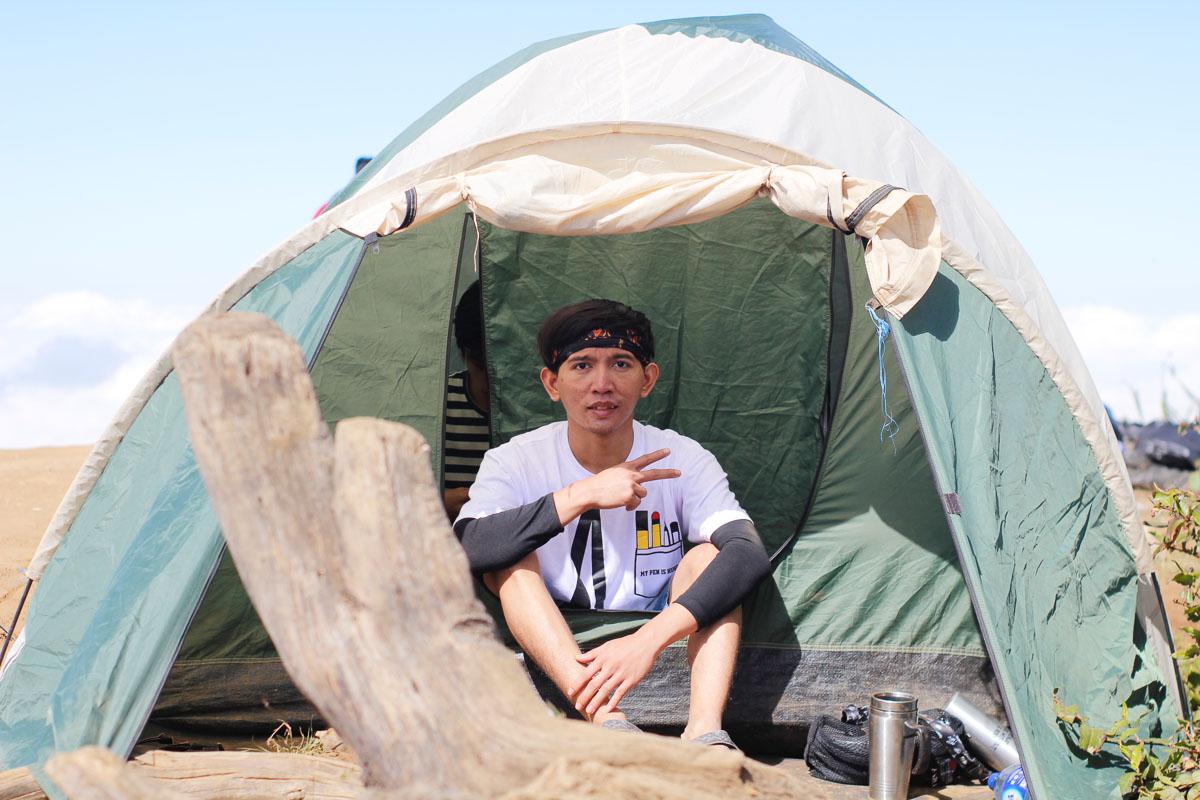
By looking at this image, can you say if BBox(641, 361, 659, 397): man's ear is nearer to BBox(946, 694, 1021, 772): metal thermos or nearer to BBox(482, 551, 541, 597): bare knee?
BBox(482, 551, 541, 597): bare knee

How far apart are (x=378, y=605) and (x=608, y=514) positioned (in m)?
2.05

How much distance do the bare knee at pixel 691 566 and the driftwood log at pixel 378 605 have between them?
1707 mm

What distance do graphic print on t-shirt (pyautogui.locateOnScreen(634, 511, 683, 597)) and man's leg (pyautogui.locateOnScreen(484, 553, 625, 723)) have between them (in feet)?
1.45

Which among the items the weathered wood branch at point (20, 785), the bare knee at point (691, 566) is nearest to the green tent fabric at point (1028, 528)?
the bare knee at point (691, 566)

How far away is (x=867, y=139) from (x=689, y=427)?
1.28 metres

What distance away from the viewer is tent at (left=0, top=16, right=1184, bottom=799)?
3207mm

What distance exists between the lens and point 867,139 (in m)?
3.66

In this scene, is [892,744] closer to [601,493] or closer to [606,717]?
[606,717]

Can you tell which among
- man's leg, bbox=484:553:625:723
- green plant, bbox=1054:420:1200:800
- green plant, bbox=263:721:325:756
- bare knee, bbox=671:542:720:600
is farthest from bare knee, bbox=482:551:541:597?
green plant, bbox=1054:420:1200:800

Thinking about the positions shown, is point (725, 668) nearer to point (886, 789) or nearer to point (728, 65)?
point (886, 789)

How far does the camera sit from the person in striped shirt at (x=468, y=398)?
4473 mm

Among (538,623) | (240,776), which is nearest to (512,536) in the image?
(538,623)

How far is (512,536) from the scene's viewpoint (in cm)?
342

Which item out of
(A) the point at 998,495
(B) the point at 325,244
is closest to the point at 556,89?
(B) the point at 325,244
